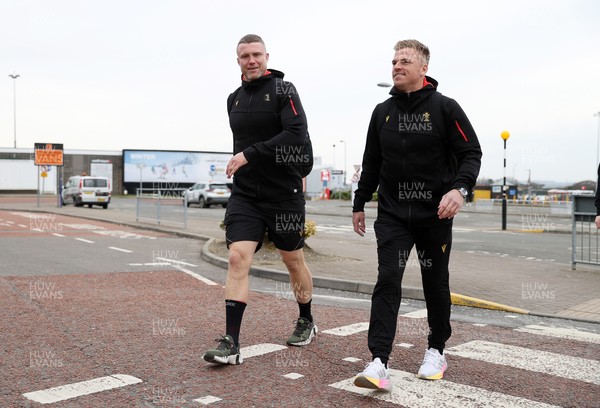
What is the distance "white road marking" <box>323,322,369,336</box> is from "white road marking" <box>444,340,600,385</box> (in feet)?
2.70

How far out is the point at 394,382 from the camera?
12.6ft

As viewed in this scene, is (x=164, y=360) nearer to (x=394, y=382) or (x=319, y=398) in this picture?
(x=319, y=398)

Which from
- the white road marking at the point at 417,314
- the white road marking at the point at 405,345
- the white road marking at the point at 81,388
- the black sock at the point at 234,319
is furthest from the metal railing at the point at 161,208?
the white road marking at the point at 81,388

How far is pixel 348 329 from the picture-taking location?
208 inches

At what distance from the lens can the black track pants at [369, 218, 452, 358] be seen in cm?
376

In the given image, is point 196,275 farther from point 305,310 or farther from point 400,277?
point 400,277

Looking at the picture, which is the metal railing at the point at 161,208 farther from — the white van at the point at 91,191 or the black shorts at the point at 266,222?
the black shorts at the point at 266,222

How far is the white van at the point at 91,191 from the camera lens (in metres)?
33.4

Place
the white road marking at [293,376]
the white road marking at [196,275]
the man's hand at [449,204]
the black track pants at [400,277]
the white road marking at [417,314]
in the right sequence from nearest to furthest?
the man's hand at [449,204] < the black track pants at [400,277] < the white road marking at [293,376] < the white road marking at [417,314] < the white road marking at [196,275]

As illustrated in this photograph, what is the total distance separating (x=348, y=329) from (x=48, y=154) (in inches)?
1286

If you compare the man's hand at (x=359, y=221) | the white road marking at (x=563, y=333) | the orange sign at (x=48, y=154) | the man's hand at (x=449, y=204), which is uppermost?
the orange sign at (x=48, y=154)

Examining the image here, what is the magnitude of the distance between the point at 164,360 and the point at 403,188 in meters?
1.93

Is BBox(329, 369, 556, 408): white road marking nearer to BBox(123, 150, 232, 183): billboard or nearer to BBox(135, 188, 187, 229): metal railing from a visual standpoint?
BBox(135, 188, 187, 229): metal railing

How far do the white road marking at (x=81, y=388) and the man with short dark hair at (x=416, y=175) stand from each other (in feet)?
4.85
